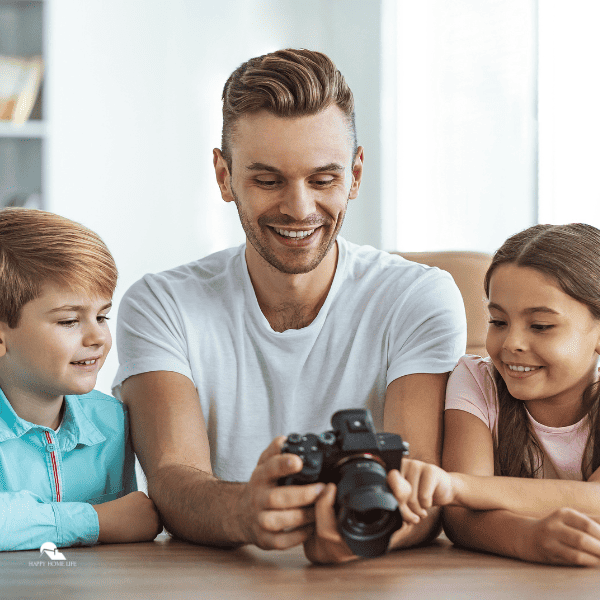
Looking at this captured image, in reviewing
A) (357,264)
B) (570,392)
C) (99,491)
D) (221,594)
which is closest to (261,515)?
(221,594)

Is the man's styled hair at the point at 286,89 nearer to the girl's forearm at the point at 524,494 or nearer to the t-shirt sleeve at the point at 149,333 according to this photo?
the t-shirt sleeve at the point at 149,333

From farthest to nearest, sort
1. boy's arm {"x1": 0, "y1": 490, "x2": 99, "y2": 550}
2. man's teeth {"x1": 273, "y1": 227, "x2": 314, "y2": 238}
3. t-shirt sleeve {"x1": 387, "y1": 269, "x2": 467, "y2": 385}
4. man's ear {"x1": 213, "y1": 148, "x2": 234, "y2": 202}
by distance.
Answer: man's ear {"x1": 213, "y1": 148, "x2": 234, "y2": 202} < man's teeth {"x1": 273, "y1": 227, "x2": 314, "y2": 238} < t-shirt sleeve {"x1": 387, "y1": 269, "x2": 467, "y2": 385} < boy's arm {"x1": 0, "y1": 490, "x2": 99, "y2": 550}

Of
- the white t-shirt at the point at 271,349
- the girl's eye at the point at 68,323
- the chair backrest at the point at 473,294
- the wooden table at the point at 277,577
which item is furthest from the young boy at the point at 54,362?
the chair backrest at the point at 473,294

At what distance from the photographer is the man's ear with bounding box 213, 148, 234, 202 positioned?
151cm

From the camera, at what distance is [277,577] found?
2.64ft

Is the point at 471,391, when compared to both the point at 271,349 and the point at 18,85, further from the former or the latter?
the point at 18,85

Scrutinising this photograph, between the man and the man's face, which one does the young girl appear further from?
the man's face

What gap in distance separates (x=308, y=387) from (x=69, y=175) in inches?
72.4

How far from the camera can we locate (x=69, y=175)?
9.49 ft

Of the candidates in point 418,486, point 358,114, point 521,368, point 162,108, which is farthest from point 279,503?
point 358,114

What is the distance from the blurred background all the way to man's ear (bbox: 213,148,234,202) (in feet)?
4.72

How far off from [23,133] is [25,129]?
0.05 ft

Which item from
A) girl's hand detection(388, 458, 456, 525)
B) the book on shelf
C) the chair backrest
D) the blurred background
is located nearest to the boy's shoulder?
girl's hand detection(388, 458, 456, 525)

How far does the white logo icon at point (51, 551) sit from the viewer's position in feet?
3.07
